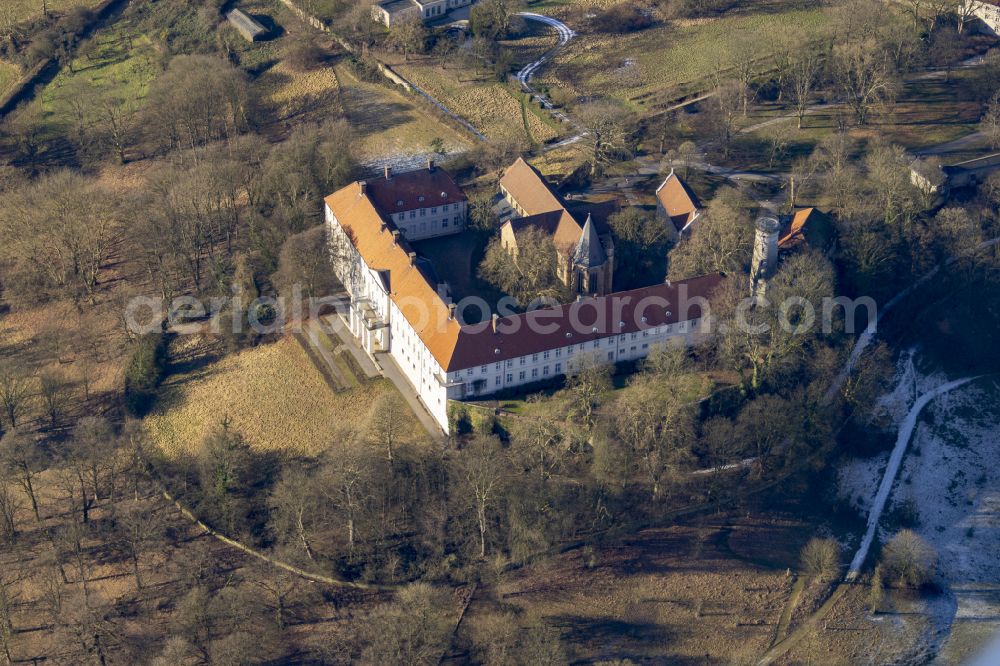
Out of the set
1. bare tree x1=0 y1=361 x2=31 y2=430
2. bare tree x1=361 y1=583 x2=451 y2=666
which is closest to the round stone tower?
bare tree x1=361 y1=583 x2=451 y2=666

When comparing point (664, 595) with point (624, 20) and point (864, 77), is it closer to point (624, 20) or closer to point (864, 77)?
point (864, 77)

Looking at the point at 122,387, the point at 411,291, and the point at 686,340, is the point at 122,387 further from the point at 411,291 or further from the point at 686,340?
the point at 686,340

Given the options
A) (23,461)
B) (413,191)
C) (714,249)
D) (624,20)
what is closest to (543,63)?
(624,20)

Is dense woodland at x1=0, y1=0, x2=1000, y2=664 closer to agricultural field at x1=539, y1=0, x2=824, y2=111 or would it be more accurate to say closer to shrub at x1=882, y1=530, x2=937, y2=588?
shrub at x1=882, y1=530, x2=937, y2=588

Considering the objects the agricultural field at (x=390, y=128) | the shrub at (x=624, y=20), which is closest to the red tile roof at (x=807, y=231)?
the agricultural field at (x=390, y=128)

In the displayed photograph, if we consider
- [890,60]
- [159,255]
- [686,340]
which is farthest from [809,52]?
[159,255]
